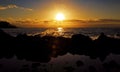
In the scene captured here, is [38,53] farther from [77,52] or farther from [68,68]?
[68,68]

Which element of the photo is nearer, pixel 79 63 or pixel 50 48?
pixel 79 63

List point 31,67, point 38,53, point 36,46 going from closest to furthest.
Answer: point 31,67
point 38,53
point 36,46

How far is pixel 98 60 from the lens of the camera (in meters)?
36.5

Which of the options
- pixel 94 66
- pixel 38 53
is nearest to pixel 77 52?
pixel 38 53

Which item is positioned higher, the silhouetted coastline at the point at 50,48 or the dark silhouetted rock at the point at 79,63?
the dark silhouetted rock at the point at 79,63

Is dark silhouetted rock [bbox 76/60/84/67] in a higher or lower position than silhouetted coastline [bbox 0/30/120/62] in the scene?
higher

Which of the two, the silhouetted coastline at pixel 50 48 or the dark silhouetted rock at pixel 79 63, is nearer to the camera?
the dark silhouetted rock at pixel 79 63

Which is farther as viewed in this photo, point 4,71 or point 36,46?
point 36,46

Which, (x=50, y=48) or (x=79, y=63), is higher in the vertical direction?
(x=79, y=63)

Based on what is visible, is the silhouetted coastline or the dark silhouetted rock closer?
the dark silhouetted rock

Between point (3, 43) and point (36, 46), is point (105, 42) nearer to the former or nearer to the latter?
point (36, 46)

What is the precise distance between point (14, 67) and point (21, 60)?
482cm

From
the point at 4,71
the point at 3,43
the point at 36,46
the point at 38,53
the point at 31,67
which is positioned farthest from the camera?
the point at 3,43

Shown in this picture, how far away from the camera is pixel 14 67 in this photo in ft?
104
